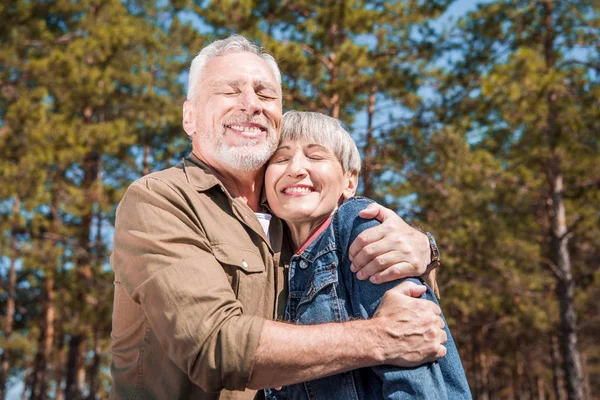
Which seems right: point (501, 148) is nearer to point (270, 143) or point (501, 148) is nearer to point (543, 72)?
point (543, 72)

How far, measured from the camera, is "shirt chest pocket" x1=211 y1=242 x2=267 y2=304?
7.59ft

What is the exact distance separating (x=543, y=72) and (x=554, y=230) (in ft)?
12.2

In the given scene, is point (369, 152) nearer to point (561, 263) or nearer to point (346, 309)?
point (561, 263)

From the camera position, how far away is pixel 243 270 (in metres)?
2.36

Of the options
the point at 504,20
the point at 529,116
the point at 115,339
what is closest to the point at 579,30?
the point at 504,20

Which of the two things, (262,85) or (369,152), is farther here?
(369,152)

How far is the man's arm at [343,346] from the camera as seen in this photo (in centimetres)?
193

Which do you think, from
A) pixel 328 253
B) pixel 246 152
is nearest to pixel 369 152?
pixel 246 152

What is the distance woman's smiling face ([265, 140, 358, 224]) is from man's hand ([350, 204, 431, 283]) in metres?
0.35

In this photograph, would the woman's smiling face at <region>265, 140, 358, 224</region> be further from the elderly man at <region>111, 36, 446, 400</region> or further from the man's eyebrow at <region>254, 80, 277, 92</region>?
the man's eyebrow at <region>254, 80, 277, 92</region>

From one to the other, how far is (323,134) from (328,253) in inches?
22.8

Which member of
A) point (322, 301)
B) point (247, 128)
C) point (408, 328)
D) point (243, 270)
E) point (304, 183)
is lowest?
point (408, 328)

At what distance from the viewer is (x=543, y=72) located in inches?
401

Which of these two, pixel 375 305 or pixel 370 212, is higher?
pixel 370 212
